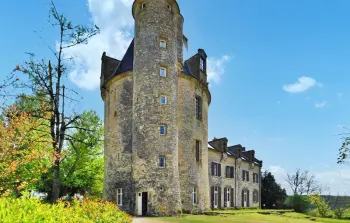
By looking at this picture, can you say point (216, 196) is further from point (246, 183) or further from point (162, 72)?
point (162, 72)

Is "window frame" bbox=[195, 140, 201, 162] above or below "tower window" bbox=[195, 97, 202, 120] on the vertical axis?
below

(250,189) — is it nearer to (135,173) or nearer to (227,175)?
(227,175)

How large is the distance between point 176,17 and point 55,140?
1682 cm

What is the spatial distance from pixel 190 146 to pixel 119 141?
19.7ft

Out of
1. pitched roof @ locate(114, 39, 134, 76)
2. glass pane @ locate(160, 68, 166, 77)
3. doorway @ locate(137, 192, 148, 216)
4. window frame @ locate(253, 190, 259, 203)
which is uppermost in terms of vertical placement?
pitched roof @ locate(114, 39, 134, 76)

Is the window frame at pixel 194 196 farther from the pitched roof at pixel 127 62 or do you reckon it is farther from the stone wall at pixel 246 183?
the stone wall at pixel 246 183

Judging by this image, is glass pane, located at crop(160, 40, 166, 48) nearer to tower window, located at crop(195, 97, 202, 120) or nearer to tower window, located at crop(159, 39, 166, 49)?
tower window, located at crop(159, 39, 166, 49)

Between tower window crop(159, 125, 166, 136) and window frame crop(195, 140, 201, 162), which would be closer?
tower window crop(159, 125, 166, 136)

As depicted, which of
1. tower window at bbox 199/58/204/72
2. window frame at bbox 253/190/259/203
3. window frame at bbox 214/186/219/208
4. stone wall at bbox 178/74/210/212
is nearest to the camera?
stone wall at bbox 178/74/210/212

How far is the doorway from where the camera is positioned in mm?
24633

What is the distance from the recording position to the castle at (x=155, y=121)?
25.0 metres

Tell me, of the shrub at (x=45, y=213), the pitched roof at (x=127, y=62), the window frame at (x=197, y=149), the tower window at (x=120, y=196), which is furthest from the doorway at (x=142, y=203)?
the shrub at (x=45, y=213)

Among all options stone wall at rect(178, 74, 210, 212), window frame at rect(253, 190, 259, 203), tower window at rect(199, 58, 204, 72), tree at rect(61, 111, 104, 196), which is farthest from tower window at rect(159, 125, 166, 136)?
window frame at rect(253, 190, 259, 203)

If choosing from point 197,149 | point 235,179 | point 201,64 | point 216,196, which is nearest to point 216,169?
point 216,196
